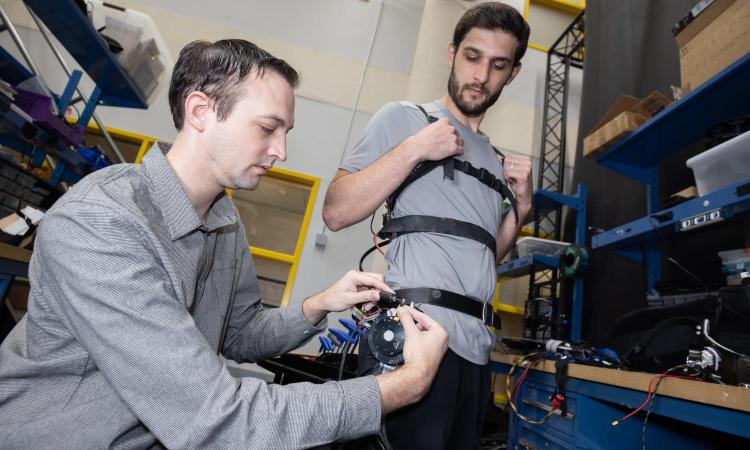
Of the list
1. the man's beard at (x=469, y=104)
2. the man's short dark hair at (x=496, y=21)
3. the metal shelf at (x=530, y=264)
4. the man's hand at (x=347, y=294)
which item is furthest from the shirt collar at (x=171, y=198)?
the metal shelf at (x=530, y=264)

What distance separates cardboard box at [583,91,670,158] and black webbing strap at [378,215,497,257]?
1.68 m

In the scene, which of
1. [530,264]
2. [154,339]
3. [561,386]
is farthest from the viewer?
[530,264]

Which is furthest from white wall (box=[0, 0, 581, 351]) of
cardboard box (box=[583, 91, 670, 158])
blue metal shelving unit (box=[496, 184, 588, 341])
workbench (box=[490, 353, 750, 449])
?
workbench (box=[490, 353, 750, 449])

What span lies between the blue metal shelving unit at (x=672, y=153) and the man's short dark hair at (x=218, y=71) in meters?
1.67

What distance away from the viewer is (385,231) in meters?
1.11

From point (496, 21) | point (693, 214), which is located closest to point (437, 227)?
point (496, 21)

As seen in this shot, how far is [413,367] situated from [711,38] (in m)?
2.06

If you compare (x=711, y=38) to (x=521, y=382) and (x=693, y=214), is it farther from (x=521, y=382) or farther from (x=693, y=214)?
(x=521, y=382)

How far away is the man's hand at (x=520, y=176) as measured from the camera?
1315mm

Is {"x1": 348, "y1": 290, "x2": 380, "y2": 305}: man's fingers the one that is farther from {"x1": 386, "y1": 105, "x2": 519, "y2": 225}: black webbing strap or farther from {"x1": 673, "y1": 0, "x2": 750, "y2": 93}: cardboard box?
{"x1": 673, "y1": 0, "x2": 750, "y2": 93}: cardboard box

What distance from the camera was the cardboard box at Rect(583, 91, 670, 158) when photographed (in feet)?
7.20

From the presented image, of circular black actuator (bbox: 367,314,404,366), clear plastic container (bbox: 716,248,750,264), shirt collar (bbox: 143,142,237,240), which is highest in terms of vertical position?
clear plastic container (bbox: 716,248,750,264)

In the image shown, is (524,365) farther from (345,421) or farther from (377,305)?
(345,421)

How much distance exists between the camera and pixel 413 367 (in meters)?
0.72
